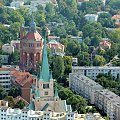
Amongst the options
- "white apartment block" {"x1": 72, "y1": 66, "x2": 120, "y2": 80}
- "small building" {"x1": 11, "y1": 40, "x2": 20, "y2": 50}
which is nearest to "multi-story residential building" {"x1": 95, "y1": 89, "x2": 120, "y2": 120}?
"white apartment block" {"x1": 72, "y1": 66, "x2": 120, "y2": 80}

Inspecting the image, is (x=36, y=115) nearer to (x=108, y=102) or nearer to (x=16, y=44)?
(x=108, y=102)

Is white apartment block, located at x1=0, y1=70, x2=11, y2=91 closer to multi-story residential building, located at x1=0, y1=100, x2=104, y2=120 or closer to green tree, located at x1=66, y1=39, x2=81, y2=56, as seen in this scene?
multi-story residential building, located at x1=0, y1=100, x2=104, y2=120

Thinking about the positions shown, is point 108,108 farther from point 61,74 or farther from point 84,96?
point 61,74

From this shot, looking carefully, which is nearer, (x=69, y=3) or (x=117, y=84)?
(x=117, y=84)

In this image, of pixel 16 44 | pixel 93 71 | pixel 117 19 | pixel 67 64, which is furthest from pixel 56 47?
pixel 117 19

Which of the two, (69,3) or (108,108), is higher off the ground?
(69,3)

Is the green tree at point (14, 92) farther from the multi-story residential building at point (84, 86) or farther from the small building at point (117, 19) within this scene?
the small building at point (117, 19)

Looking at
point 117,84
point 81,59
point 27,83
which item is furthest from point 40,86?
point 81,59
